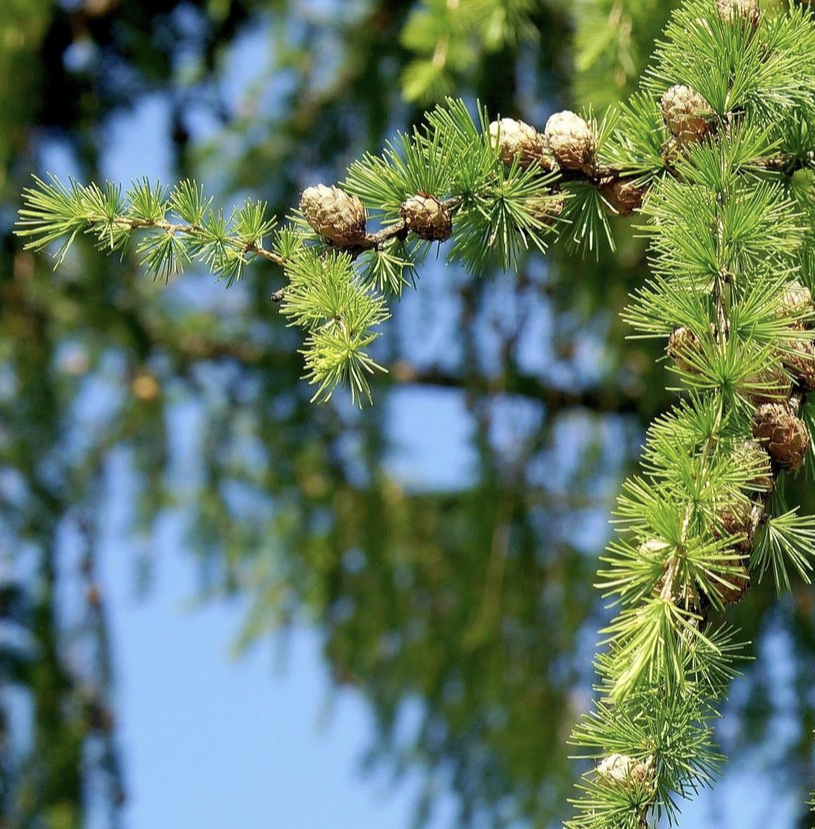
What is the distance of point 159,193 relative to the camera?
0.99m

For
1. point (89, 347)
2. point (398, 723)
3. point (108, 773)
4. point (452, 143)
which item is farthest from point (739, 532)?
point (89, 347)

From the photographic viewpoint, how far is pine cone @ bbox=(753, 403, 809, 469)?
0.85m

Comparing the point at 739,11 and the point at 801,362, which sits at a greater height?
the point at 739,11

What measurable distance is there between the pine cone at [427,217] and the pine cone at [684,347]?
0.19 m

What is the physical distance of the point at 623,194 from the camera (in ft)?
3.31

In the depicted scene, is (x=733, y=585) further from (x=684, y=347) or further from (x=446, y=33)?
(x=446, y=33)

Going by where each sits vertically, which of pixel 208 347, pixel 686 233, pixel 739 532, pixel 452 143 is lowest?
pixel 739 532

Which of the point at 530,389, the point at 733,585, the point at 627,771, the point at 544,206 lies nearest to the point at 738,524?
the point at 733,585

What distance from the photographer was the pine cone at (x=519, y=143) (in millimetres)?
967

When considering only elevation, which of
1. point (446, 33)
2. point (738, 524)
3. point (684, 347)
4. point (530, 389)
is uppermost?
point (446, 33)

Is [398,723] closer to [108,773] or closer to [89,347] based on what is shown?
[108,773]

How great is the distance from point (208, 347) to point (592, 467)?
971 millimetres

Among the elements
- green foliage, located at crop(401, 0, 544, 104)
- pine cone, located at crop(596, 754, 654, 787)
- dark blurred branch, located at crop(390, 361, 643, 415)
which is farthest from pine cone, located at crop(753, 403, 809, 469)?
dark blurred branch, located at crop(390, 361, 643, 415)

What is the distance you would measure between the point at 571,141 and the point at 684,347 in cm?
19
